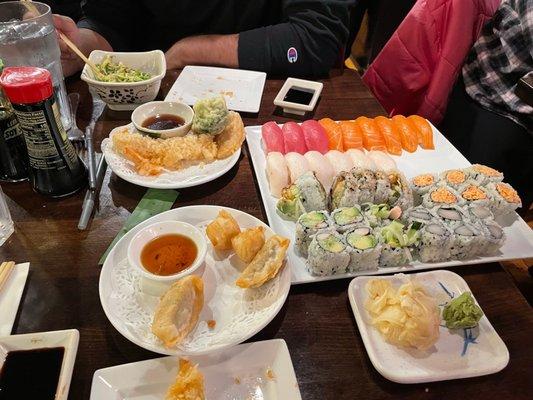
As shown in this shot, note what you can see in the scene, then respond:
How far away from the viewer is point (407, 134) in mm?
1934

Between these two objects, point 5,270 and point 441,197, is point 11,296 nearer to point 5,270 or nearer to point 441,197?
point 5,270

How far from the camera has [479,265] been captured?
139 cm

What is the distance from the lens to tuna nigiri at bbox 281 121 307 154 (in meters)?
1.81

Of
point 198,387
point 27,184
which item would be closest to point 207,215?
point 198,387

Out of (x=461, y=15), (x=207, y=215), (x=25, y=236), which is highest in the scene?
(x=461, y=15)

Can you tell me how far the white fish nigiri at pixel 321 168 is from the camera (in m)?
1.68

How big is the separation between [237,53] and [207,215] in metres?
1.27

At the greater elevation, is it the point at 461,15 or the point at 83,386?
the point at 461,15

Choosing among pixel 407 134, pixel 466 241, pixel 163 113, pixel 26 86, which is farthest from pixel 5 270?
pixel 407 134

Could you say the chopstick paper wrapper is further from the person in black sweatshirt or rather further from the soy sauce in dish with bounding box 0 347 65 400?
the person in black sweatshirt

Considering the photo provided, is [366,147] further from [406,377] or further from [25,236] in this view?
[25,236]

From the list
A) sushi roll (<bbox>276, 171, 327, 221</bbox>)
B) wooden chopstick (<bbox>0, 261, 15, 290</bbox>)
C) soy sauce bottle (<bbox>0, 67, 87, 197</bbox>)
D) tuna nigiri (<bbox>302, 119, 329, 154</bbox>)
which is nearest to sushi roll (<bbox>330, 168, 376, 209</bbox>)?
sushi roll (<bbox>276, 171, 327, 221</bbox>)

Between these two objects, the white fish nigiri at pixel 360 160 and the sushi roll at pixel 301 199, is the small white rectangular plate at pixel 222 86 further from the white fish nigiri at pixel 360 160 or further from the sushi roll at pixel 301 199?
A: the sushi roll at pixel 301 199

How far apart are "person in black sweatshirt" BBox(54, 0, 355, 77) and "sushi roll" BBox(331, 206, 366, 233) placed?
1168mm
